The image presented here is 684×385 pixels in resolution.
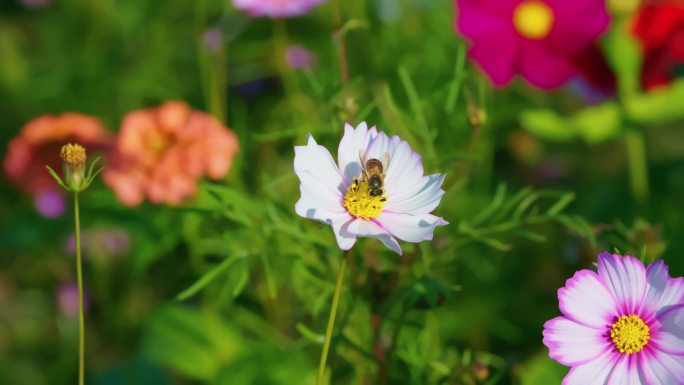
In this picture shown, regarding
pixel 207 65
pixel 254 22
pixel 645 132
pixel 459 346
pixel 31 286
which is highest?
pixel 254 22

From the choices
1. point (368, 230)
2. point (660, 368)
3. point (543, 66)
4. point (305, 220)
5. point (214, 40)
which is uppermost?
point (214, 40)

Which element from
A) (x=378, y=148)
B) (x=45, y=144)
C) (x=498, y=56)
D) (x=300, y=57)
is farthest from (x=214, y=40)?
(x=378, y=148)

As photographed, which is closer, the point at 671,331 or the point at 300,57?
the point at 671,331

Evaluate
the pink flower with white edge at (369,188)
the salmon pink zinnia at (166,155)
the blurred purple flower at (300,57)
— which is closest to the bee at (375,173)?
the pink flower with white edge at (369,188)

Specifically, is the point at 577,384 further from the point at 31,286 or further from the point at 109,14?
the point at 109,14

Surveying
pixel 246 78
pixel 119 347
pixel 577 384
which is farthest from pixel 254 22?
pixel 577 384

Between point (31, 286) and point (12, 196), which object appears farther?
point (12, 196)

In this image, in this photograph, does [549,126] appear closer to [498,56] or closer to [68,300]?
[498,56]
